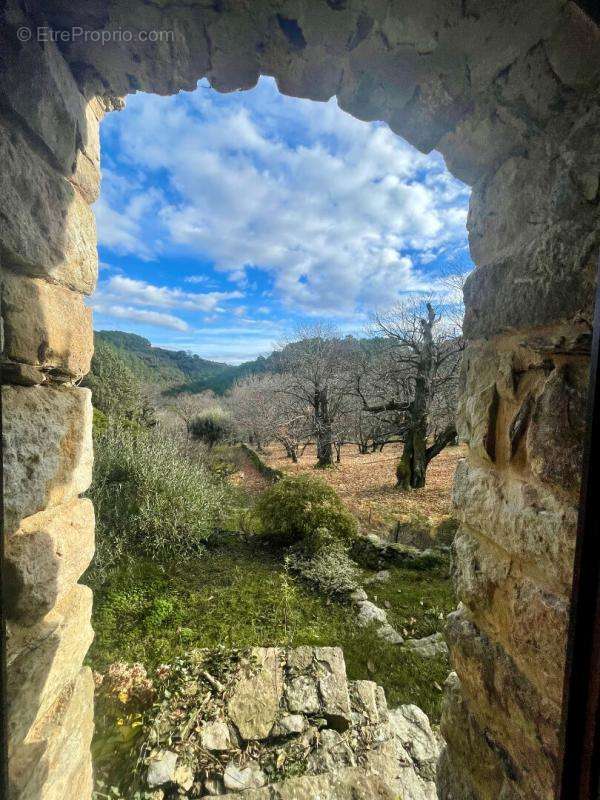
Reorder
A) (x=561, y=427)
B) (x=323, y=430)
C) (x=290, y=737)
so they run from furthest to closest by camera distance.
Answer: (x=323, y=430)
(x=290, y=737)
(x=561, y=427)

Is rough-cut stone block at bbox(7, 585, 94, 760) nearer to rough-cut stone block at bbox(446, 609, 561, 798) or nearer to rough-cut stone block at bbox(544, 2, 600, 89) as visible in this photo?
rough-cut stone block at bbox(446, 609, 561, 798)

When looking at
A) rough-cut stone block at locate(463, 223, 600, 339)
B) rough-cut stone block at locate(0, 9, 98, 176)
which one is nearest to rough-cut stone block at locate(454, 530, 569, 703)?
rough-cut stone block at locate(463, 223, 600, 339)

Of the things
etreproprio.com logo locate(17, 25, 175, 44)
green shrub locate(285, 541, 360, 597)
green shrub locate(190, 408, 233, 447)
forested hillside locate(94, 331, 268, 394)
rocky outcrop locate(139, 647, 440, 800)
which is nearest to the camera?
etreproprio.com logo locate(17, 25, 175, 44)

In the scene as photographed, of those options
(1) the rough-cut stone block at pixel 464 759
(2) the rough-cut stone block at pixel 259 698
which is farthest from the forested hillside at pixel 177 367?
(1) the rough-cut stone block at pixel 464 759

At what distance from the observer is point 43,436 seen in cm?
107

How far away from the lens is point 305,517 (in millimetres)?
5215

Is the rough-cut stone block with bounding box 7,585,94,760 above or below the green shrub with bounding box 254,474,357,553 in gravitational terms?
above

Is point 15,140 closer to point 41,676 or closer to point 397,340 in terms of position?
point 41,676

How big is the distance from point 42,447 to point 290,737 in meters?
2.17

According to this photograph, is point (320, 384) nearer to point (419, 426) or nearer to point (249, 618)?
point (419, 426)

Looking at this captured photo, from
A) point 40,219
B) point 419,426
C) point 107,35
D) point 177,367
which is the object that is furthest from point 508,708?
point 177,367

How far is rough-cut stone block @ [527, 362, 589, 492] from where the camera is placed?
0.85 meters

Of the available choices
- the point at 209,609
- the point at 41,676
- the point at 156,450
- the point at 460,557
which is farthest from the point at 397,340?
the point at 41,676

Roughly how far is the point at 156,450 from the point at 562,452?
5.85 metres
